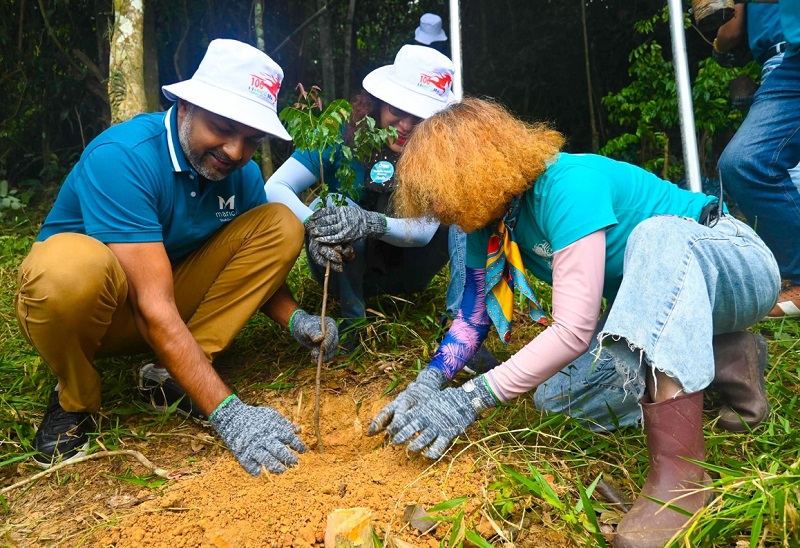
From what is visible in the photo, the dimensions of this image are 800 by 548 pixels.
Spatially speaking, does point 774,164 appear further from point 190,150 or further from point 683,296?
point 190,150

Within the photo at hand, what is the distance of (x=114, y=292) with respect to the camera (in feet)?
7.11

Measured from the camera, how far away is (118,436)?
2.34 m

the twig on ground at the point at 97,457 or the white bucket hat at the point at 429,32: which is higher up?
the white bucket hat at the point at 429,32

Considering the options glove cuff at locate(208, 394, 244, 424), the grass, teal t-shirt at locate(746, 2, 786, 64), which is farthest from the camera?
teal t-shirt at locate(746, 2, 786, 64)

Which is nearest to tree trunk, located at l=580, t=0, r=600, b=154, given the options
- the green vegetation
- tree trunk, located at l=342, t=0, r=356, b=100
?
the green vegetation

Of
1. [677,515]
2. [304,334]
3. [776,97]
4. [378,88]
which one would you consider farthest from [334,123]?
[776,97]

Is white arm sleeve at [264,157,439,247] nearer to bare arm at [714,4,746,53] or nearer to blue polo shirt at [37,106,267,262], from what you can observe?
blue polo shirt at [37,106,267,262]

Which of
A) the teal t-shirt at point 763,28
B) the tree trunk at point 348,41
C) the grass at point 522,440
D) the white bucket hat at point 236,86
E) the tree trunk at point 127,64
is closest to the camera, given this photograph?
the grass at point 522,440

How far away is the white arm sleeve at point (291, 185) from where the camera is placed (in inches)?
113

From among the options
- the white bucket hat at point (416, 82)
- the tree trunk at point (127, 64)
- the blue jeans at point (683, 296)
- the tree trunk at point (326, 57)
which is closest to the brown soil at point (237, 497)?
the blue jeans at point (683, 296)

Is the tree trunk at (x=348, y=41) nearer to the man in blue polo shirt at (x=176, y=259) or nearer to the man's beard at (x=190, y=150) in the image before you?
the man in blue polo shirt at (x=176, y=259)

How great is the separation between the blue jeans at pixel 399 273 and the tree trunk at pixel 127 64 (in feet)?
4.34

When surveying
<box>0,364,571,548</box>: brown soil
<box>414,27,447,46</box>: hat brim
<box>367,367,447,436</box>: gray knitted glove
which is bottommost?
<box>0,364,571,548</box>: brown soil

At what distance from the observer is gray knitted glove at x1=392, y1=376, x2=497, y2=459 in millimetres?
1911
